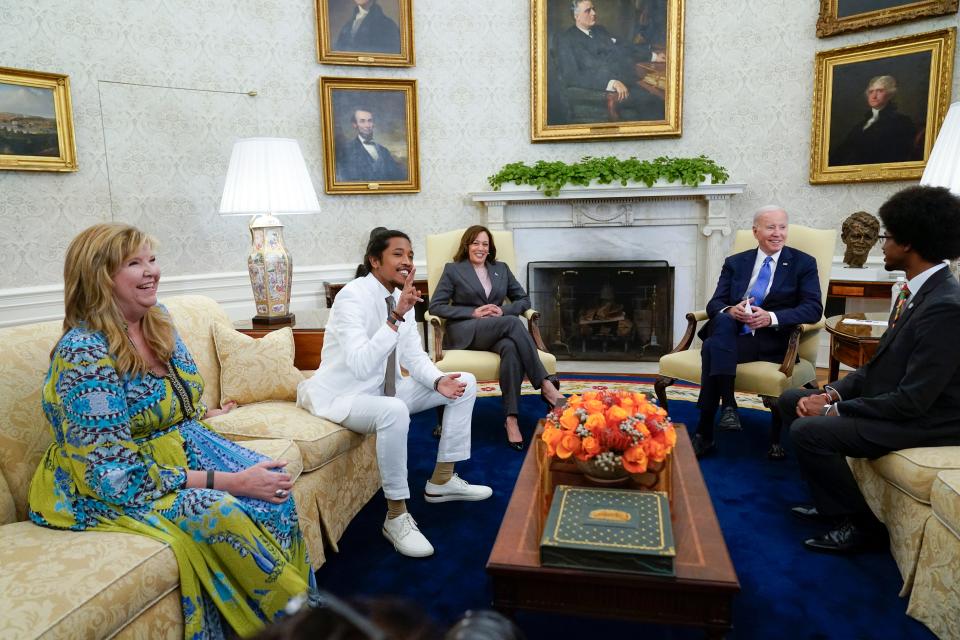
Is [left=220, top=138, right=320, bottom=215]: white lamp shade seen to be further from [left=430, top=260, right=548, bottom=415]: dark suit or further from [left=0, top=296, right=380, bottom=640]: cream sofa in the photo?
[left=430, top=260, right=548, bottom=415]: dark suit

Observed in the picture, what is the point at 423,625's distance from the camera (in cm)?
48

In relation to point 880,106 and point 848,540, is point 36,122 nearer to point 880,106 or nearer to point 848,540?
point 848,540

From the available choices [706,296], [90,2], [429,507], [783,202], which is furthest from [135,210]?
[783,202]

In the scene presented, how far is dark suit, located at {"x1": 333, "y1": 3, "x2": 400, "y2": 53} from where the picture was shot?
18.4 ft

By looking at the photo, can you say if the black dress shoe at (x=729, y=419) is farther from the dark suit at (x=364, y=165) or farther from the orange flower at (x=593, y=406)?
the dark suit at (x=364, y=165)

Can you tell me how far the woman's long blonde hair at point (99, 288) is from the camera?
1907mm

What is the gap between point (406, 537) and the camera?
8.84ft

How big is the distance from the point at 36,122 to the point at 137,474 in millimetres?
3823

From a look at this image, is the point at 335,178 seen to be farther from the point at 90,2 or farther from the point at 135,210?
the point at 90,2

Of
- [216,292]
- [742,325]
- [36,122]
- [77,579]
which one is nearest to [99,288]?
[77,579]

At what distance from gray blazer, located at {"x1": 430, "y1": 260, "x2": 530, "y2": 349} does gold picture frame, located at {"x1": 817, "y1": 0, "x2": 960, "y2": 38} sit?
3.31 meters

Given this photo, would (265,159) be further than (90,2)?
No

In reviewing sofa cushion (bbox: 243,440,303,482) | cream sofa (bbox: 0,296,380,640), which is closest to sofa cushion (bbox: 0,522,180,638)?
cream sofa (bbox: 0,296,380,640)

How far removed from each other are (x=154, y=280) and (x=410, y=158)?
4113 mm
